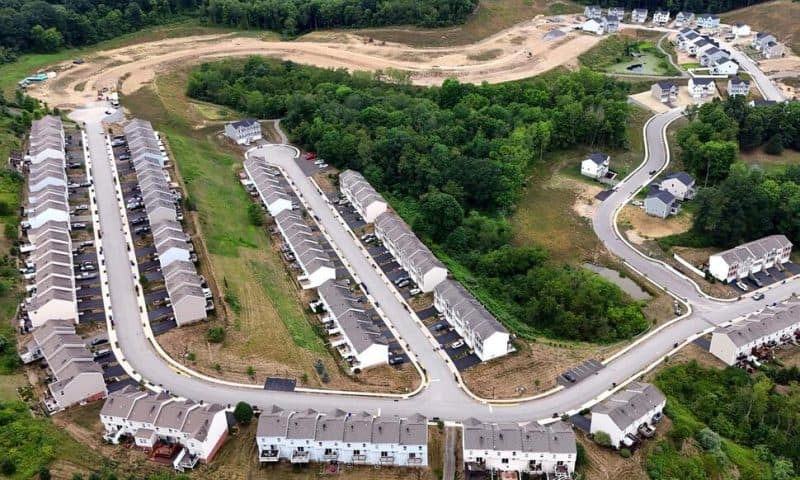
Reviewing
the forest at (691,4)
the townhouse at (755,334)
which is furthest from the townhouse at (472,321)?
the forest at (691,4)

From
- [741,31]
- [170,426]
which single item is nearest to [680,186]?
[170,426]

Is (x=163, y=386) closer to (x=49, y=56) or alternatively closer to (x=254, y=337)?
(x=254, y=337)

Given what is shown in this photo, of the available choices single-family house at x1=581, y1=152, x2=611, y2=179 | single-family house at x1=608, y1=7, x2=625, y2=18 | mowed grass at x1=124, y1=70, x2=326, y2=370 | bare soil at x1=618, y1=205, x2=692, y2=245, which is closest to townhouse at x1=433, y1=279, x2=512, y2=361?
mowed grass at x1=124, y1=70, x2=326, y2=370

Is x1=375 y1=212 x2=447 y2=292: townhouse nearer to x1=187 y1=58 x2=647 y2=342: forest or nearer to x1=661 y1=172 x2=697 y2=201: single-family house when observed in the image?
x1=187 y1=58 x2=647 y2=342: forest

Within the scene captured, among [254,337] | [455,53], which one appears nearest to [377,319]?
[254,337]

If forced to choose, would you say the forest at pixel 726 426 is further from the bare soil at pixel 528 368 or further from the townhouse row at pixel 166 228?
the townhouse row at pixel 166 228
